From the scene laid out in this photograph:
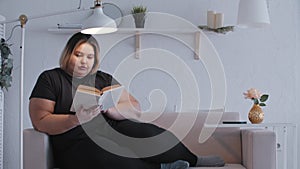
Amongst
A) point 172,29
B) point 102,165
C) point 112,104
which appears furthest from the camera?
point 172,29

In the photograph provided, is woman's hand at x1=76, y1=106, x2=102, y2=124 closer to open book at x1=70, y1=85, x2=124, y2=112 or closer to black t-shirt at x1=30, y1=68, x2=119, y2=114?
open book at x1=70, y1=85, x2=124, y2=112

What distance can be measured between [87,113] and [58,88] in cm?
26

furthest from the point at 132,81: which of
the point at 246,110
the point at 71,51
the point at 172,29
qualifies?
the point at 71,51

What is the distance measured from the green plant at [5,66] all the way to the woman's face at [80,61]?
4.70ft

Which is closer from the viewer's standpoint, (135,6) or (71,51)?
(71,51)

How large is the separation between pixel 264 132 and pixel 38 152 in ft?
4.21

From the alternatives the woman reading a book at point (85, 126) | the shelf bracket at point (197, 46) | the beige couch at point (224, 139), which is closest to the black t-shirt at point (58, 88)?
the woman reading a book at point (85, 126)

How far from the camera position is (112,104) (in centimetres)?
268

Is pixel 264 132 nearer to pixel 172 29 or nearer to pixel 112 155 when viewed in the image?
pixel 112 155

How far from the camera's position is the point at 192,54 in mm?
4328

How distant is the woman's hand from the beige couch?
65 centimetres

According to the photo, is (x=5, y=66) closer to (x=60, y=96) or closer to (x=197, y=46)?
(x=60, y=96)

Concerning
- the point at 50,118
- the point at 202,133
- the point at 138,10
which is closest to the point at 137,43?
the point at 138,10

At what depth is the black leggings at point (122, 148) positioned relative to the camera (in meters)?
2.54
